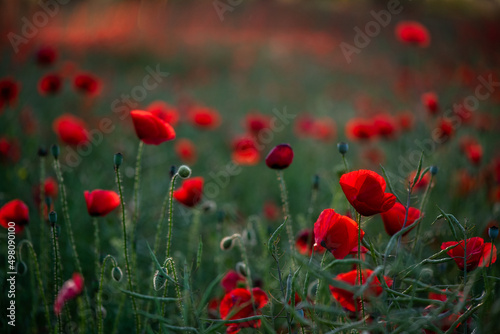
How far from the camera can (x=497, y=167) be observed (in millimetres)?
2242

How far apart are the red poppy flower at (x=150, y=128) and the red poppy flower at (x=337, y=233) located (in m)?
0.52

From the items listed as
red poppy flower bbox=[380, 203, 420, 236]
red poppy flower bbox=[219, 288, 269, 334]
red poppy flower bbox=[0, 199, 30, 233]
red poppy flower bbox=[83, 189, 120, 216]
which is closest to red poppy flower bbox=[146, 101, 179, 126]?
red poppy flower bbox=[83, 189, 120, 216]

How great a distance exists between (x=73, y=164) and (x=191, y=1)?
5.80m

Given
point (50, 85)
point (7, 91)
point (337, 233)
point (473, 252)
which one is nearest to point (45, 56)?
point (50, 85)

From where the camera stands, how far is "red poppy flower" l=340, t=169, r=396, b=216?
0.85 meters

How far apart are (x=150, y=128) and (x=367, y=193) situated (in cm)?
64

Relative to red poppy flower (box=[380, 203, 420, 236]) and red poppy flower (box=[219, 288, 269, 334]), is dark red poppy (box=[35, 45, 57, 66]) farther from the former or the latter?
red poppy flower (box=[380, 203, 420, 236])

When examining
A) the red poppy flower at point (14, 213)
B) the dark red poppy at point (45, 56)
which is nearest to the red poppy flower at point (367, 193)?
the red poppy flower at point (14, 213)

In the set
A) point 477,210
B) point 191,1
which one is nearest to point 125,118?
point 477,210

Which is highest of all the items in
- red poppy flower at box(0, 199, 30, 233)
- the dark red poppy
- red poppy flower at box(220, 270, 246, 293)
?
the dark red poppy

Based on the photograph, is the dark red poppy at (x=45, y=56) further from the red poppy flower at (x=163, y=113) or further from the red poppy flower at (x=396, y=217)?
the red poppy flower at (x=396, y=217)

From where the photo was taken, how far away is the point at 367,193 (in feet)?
2.80

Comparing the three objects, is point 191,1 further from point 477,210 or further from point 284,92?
point 477,210

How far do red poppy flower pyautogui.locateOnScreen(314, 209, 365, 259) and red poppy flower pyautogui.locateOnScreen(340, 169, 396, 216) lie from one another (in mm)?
42
